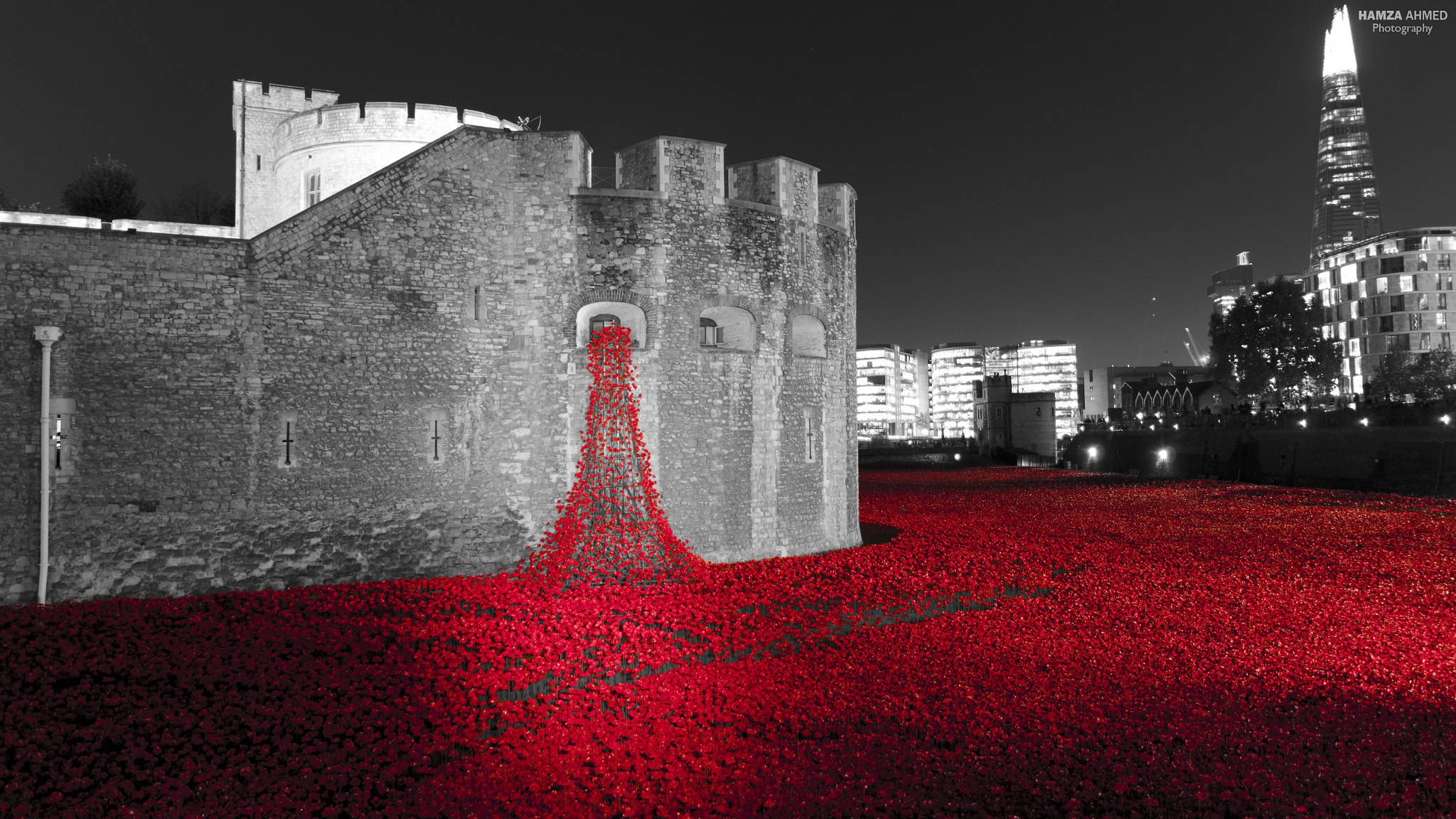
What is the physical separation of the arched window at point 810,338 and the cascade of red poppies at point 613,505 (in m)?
4.34

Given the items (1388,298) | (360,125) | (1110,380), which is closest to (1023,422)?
(1388,298)

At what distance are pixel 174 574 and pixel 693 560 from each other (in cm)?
824

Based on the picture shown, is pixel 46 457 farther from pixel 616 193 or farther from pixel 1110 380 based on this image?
pixel 1110 380

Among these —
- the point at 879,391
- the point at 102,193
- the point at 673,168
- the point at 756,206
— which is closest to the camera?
the point at 673,168

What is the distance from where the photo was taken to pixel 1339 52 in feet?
616

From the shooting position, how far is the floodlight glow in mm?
186375

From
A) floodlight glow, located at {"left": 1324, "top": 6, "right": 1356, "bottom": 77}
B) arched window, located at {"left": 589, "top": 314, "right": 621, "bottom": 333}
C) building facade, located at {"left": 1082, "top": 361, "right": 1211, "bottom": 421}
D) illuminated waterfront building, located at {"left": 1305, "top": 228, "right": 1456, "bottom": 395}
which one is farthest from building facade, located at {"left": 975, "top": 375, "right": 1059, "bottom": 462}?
floodlight glow, located at {"left": 1324, "top": 6, "right": 1356, "bottom": 77}

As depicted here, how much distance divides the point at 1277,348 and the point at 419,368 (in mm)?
71242

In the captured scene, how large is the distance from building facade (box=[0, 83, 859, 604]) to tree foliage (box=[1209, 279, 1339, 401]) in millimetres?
62761

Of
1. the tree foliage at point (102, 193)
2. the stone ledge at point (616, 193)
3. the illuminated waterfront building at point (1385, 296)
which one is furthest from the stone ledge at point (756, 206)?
the illuminated waterfront building at point (1385, 296)

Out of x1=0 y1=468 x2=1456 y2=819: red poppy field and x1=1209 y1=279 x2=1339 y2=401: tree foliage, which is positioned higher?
x1=1209 y1=279 x2=1339 y2=401: tree foliage

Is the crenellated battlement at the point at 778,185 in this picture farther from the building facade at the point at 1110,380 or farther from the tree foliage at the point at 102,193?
the building facade at the point at 1110,380

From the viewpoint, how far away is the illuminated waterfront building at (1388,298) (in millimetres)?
87250

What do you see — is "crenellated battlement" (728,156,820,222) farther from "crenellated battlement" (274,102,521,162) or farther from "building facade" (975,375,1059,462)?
"building facade" (975,375,1059,462)
